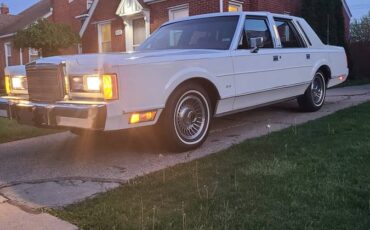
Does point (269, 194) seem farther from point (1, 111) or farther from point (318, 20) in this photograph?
point (318, 20)

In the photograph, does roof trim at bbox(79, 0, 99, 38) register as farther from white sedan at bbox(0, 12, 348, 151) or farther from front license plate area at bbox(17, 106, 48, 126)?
front license plate area at bbox(17, 106, 48, 126)

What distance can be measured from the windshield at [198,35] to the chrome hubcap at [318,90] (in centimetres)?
240

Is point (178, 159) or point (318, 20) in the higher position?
point (318, 20)

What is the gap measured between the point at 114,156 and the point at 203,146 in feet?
3.62

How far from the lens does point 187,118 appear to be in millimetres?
5199

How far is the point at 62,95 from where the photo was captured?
4715mm

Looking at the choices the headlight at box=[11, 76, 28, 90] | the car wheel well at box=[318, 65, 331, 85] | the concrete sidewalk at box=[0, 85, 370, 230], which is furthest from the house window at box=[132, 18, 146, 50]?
the headlight at box=[11, 76, 28, 90]

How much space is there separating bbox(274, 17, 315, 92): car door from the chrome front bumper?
3.29 m

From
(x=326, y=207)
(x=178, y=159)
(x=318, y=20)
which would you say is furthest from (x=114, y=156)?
(x=318, y=20)

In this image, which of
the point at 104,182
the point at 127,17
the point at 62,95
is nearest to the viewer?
the point at 104,182

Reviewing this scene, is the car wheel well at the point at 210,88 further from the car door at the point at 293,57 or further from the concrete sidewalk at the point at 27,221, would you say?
the concrete sidewalk at the point at 27,221

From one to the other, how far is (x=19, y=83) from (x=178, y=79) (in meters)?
2.06

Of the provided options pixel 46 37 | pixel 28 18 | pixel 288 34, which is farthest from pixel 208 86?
pixel 28 18

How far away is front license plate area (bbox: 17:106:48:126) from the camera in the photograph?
15.4 ft
